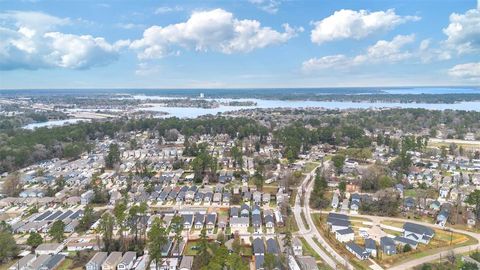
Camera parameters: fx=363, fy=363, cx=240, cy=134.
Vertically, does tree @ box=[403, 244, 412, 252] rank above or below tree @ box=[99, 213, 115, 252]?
below

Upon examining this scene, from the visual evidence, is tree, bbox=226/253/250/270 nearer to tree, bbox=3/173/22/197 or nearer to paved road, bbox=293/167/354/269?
paved road, bbox=293/167/354/269

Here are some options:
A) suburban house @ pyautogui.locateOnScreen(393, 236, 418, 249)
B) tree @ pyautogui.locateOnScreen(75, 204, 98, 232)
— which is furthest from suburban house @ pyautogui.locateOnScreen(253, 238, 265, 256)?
tree @ pyautogui.locateOnScreen(75, 204, 98, 232)

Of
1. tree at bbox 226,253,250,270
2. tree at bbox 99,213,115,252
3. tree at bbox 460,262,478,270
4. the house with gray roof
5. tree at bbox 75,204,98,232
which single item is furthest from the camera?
tree at bbox 75,204,98,232

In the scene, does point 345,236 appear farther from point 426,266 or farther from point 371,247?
point 426,266

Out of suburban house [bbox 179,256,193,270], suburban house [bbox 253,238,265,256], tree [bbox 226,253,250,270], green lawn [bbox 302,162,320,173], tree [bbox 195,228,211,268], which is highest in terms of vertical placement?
tree [bbox 226,253,250,270]

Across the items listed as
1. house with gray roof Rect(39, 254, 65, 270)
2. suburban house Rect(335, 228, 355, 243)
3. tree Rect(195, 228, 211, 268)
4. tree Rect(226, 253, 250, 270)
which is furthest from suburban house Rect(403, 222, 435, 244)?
house with gray roof Rect(39, 254, 65, 270)

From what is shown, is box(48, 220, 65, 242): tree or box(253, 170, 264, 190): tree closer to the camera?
box(48, 220, 65, 242): tree

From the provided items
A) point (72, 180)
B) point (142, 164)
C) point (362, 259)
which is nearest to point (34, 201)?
point (72, 180)

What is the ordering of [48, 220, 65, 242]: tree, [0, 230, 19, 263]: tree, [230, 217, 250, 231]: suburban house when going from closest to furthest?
1. [0, 230, 19, 263]: tree
2. [48, 220, 65, 242]: tree
3. [230, 217, 250, 231]: suburban house

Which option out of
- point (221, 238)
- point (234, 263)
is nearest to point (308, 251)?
point (221, 238)
